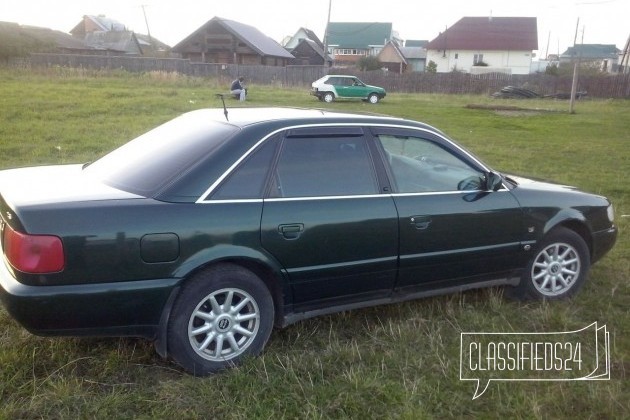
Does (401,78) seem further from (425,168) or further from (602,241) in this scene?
(425,168)

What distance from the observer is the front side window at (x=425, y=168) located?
173 inches

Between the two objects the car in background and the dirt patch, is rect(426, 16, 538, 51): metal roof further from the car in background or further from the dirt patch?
the dirt patch

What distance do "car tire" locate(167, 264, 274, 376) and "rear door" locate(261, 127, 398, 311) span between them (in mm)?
250

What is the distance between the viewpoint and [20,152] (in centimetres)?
1034

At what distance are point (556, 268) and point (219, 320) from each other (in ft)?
9.22

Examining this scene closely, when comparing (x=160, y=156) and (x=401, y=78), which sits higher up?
(x=401, y=78)

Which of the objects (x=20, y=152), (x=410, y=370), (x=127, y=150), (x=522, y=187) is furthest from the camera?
(x=20, y=152)

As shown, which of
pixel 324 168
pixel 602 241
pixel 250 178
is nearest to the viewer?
pixel 250 178

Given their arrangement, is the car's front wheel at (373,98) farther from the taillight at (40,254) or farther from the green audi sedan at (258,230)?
the taillight at (40,254)

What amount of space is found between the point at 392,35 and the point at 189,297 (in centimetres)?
7887

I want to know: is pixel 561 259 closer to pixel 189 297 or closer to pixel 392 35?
pixel 189 297

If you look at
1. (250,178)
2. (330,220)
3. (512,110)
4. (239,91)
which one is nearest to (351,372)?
(330,220)

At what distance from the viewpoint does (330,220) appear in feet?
12.9

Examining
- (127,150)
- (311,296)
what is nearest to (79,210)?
(127,150)
